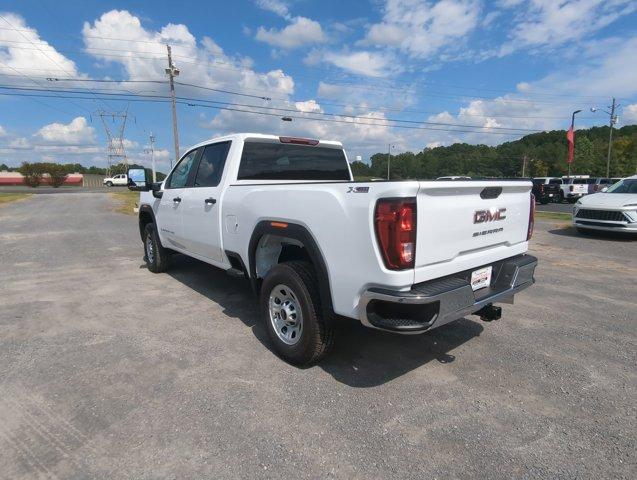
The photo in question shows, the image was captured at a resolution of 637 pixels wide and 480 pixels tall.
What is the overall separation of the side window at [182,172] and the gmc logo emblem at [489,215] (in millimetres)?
3706

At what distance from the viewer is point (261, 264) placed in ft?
13.1

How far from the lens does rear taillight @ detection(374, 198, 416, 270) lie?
2574mm

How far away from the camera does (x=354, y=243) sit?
2.77 metres

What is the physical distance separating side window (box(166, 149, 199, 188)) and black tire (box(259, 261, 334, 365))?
268 cm

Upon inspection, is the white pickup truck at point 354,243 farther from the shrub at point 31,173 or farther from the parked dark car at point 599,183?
the shrub at point 31,173

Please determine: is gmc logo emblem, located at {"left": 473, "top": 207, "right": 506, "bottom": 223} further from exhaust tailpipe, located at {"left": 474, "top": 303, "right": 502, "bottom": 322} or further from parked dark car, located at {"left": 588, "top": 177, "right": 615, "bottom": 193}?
parked dark car, located at {"left": 588, "top": 177, "right": 615, "bottom": 193}

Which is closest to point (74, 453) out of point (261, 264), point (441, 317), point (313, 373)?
point (313, 373)

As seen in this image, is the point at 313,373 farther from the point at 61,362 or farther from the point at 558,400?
the point at 61,362

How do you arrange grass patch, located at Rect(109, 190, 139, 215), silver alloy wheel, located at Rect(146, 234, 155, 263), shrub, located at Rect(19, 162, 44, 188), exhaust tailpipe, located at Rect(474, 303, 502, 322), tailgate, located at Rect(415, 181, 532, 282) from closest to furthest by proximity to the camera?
tailgate, located at Rect(415, 181, 532, 282) → exhaust tailpipe, located at Rect(474, 303, 502, 322) → silver alloy wheel, located at Rect(146, 234, 155, 263) → grass patch, located at Rect(109, 190, 139, 215) → shrub, located at Rect(19, 162, 44, 188)

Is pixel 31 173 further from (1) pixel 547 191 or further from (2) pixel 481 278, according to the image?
(2) pixel 481 278

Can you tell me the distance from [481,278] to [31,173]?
3035 inches

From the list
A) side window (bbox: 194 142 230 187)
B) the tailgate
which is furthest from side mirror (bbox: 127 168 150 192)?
the tailgate

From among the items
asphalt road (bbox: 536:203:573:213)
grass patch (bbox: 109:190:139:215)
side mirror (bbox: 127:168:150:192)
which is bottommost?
asphalt road (bbox: 536:203:573:213)

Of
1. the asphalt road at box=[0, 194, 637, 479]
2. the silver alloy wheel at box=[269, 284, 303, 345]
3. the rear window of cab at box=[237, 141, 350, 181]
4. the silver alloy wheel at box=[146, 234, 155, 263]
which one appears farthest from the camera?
the silver alloy wheel at box=[146, 234, 155, 263]
